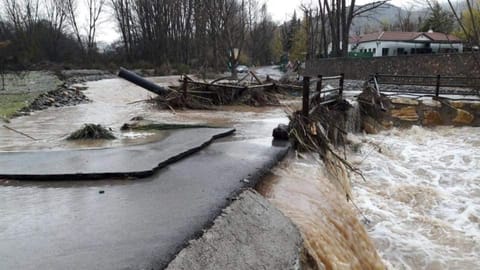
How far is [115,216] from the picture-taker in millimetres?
3330

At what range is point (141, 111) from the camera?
12086 millimetres

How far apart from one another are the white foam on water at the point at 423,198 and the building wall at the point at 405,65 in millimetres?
5048

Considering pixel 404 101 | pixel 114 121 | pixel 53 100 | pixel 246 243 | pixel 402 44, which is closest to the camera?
pixel 246 243

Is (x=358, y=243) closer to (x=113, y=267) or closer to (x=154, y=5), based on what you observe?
(x=113, y=267)

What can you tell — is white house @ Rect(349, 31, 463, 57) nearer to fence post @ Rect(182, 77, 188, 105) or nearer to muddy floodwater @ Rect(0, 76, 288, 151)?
fence post @ Rect(182, 77, 188, 105)

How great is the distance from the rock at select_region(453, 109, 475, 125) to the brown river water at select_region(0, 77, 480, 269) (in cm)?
52

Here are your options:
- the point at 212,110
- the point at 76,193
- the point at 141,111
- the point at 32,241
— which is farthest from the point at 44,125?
the point at 32,241

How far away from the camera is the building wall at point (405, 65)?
17156 millimetres

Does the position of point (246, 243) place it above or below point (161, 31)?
below

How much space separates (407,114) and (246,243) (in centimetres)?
1072

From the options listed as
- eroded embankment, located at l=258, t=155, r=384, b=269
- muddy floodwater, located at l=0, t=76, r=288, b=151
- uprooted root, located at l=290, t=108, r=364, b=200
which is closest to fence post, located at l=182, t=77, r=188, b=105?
muddy floodwater, located at l=0, t=76, r=288, b=151

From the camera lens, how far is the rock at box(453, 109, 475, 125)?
38.5ft

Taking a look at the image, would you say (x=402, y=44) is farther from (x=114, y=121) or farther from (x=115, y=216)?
(x=115, y=216)

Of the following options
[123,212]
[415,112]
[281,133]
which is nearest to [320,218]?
[123,212]
